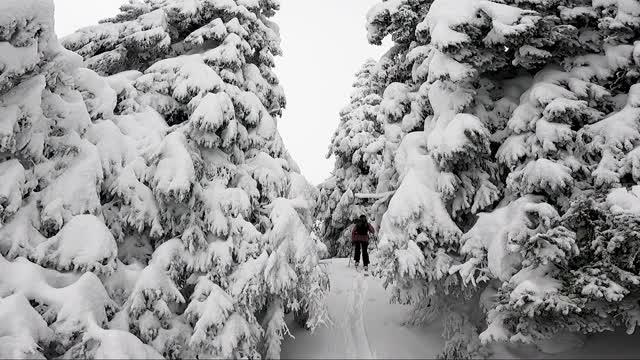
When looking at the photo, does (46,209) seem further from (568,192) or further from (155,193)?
(568,192)

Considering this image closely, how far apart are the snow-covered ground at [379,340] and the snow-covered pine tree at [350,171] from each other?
10124 millimetres

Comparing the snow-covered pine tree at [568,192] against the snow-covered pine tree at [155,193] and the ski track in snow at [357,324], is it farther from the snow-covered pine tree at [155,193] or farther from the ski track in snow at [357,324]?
the snow-covered pine tree at [155,193]

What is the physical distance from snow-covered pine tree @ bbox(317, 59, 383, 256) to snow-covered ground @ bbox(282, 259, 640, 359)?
10124 mm

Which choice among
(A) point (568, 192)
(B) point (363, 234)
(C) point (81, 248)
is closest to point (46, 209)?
(C) point (81, 248)

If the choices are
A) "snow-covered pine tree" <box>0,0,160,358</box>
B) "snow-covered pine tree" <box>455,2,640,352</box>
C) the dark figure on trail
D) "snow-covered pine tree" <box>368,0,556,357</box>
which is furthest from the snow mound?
the dark figure on trail

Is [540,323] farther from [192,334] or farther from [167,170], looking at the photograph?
[167,170]

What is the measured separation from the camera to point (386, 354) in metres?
10.3

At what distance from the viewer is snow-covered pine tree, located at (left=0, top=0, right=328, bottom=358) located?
7.12 m

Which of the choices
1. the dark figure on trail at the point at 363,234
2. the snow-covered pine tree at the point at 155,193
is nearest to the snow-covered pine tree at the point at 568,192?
the snow-covered pine tree at the point at 155,193

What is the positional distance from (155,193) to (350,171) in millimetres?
16520

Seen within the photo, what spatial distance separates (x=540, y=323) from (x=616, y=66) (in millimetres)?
5293

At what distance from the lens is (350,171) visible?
2427 cm

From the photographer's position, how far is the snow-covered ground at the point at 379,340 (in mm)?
8969

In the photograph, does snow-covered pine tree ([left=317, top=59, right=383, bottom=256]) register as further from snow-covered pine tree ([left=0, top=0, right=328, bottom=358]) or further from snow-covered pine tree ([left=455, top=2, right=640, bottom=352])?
snow-covered pine tree ([left=455, top=2, right=640, bottom=352])
